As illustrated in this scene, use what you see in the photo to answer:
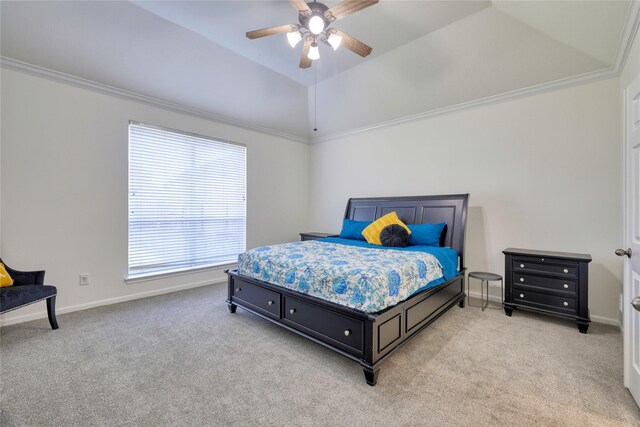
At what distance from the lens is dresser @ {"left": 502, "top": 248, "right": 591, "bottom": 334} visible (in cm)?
277

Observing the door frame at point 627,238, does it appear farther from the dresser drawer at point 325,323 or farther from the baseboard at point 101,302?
the baseboard at point 101,302

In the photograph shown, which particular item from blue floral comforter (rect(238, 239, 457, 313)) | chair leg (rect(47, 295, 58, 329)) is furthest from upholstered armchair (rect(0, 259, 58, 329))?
blue floral comforter (rect(238, 239, 457, 313))

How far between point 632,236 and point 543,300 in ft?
5.30

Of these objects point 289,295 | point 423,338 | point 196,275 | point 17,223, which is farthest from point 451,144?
point 17,223

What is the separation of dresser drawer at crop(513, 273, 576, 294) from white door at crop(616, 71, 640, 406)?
113 centimetres

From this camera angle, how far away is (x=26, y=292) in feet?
8.34

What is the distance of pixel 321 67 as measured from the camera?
4070 mm

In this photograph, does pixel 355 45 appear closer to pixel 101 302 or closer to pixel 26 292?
pixel 26 292

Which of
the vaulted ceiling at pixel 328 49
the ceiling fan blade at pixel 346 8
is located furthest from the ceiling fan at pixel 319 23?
the vaulted ceiling at pixel 328 49

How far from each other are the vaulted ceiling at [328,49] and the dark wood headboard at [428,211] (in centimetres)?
142

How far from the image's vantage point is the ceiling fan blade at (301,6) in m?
2.13

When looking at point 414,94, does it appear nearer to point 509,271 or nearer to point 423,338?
point 509,271

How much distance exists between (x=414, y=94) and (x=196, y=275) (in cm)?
439

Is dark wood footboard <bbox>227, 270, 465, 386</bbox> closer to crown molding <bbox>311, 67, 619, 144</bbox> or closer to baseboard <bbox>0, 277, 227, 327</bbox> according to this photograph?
baseboard <bbox>0, 277, 227, 327</bbox>
